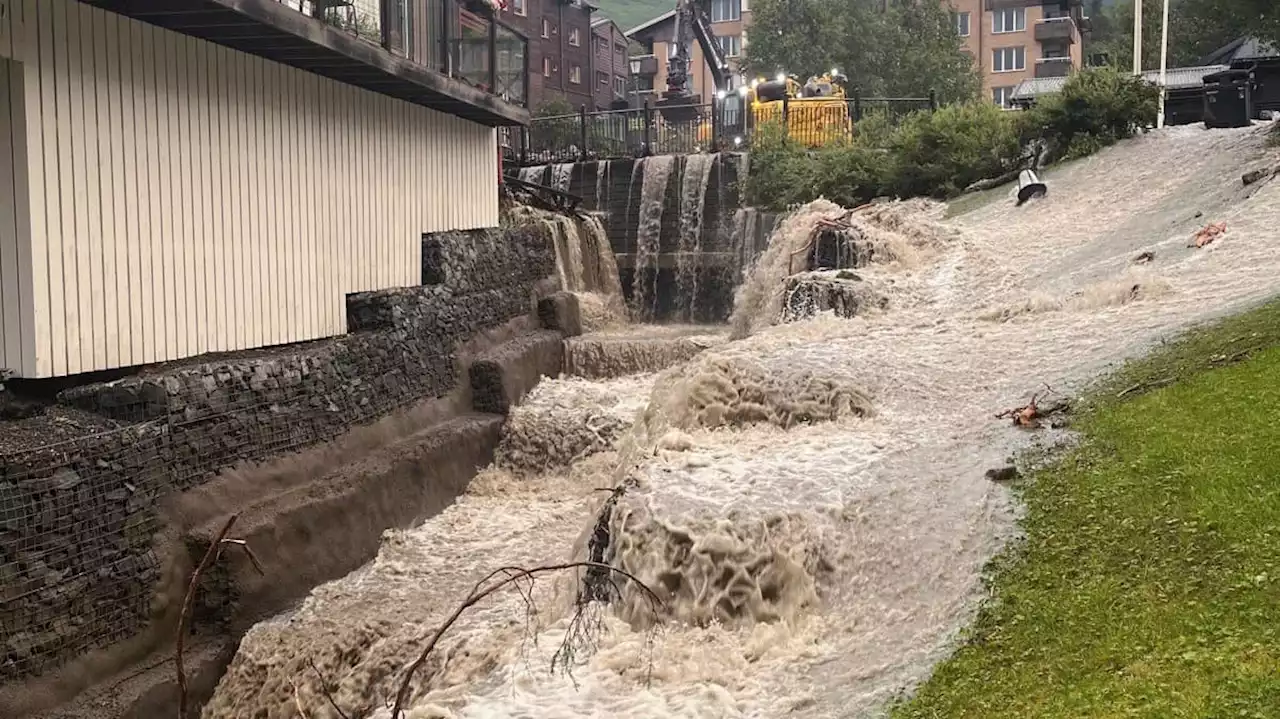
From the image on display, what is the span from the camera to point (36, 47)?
8508 mm

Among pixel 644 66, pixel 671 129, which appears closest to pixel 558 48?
pixel 644 66

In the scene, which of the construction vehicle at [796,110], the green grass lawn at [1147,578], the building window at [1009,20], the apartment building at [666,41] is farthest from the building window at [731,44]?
the green grass lawn at [1147,578]

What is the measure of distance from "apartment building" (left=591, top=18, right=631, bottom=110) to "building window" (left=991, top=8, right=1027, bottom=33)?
1932 cm

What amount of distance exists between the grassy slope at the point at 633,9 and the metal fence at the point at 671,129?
4603 inches

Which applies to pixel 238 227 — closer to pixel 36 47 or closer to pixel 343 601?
pixel 36 47

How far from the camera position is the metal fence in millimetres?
25953

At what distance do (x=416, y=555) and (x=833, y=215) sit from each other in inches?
347

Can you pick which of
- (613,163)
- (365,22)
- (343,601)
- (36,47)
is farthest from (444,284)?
(613,163)

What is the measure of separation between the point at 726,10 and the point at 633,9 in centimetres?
9618

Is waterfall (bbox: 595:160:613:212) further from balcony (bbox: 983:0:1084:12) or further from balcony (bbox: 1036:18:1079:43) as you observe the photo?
balcony (bbox: 983:0:1084:12)

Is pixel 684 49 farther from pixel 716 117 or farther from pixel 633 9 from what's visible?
pixel 633 9

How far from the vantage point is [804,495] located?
6891 millimetres

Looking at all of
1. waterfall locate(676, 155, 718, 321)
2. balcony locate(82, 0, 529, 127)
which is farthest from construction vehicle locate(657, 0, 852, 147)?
balcony locate(82, 0, 529, 127)

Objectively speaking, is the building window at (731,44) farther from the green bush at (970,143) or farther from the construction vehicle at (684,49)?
the green bush at (970,143)
